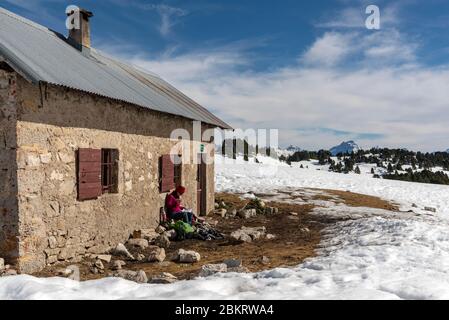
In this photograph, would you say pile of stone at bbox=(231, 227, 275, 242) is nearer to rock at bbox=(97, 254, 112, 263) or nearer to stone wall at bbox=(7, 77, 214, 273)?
stone wall at bbox=(7, 77, 214, 273)

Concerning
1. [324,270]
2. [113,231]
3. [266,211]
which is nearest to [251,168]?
[266,211]

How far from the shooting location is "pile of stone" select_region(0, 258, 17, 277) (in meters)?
6.24

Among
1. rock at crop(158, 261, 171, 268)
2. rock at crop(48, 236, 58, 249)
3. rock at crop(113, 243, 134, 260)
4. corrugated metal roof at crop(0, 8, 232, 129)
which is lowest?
rock at crop(158, 261, 171, 268)

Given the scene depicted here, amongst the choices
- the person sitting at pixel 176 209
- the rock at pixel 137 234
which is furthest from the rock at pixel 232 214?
the rock at pixel 137 234

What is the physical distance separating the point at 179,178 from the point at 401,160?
257 ft

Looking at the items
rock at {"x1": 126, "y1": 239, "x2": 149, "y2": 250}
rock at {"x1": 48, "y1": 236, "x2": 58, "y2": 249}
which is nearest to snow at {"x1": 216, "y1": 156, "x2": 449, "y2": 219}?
rock at {"x1": 126, "y1": 239, "x2": 149, "y2": 250}

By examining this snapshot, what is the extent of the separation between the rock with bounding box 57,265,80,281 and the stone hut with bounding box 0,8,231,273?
0.58 metres

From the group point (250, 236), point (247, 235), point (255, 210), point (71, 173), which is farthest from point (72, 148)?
point (255, 210)

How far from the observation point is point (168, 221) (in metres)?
11.0

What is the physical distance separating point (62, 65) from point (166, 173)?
13.8 ft

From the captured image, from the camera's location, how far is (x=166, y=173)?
11281 mm

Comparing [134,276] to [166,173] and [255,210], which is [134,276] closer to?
[166,173]

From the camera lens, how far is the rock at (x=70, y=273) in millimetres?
6462

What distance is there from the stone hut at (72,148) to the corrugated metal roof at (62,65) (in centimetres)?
3
